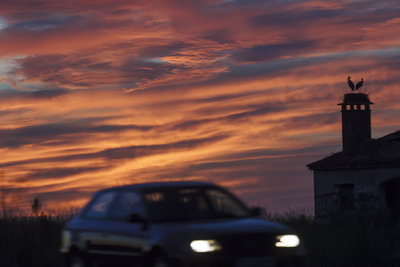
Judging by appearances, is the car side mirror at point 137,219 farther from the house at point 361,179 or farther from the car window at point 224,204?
the house at point 361,179

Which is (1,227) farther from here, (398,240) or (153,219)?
(398,240)

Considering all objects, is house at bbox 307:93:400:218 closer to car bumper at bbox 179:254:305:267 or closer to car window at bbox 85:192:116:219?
car window at bbox 85:192:116:219

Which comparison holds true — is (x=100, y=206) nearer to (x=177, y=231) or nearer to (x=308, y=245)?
(x=177, y=231)

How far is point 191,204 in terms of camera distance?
1134 cm

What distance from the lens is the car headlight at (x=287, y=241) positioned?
1053 centimetres

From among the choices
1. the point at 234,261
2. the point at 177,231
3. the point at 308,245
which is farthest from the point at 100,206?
the point at 308,245

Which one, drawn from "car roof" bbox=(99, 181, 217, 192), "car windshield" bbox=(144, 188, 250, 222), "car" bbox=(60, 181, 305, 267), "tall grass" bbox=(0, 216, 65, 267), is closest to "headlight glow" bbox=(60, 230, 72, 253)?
"car" bbox=(60, 181, 305, 267)

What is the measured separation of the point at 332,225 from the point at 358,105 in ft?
117

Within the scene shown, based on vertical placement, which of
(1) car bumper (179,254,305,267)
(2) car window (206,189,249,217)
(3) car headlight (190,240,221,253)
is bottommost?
(1) car bumper (179,254,305,267)

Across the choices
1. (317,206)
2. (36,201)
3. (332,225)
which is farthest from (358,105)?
(36,201)

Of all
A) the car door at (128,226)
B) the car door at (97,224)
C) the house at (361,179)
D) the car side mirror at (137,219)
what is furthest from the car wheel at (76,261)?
the house at (361,179)

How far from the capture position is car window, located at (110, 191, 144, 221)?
36.7ft

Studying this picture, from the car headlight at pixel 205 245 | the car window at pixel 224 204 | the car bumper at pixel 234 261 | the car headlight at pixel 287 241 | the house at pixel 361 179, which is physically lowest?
the car bumper at pixel 234 261

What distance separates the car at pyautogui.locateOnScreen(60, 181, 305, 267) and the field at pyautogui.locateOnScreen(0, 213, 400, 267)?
351 centimetres
